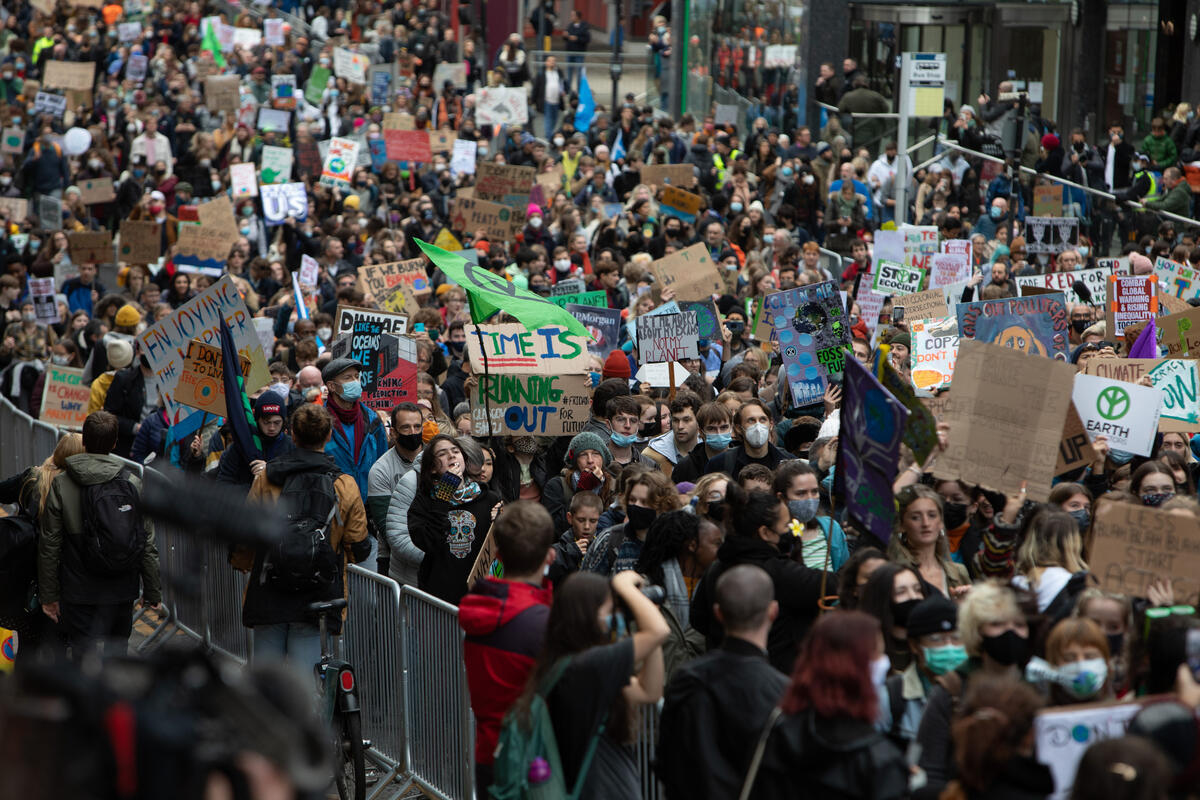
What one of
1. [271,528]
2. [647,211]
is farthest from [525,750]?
[647,211]

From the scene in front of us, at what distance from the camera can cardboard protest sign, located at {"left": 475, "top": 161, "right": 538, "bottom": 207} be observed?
Result: 65.0ft

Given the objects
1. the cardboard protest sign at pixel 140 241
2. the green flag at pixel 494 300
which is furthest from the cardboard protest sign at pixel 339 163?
the green flag at pixel 494 300

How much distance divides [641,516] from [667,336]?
193 inches

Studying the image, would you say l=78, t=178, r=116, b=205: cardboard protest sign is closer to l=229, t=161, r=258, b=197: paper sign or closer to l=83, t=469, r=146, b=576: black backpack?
l=229, t=161, r=258, b=197: paper sign

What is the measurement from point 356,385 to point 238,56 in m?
23.9

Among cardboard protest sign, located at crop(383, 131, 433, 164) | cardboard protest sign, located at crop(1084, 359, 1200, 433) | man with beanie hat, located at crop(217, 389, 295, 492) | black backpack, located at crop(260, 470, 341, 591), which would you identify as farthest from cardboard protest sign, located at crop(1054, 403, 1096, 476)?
cardboard protest sign, located at crop(383, 131, 433, 164)

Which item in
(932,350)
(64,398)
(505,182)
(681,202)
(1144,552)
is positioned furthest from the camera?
(681,202)

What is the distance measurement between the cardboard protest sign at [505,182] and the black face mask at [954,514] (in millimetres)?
12797

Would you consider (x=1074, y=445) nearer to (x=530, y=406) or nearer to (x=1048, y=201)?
(x=530, y=406)

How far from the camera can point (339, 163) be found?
2286cm

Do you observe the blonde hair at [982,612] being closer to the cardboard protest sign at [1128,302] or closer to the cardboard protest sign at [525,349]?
the cardboard protest sign at [525,349]

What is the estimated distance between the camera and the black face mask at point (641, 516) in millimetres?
6820

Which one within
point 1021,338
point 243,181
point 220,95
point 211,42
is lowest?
point 1021,338

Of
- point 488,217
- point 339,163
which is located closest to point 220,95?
point 339,163
